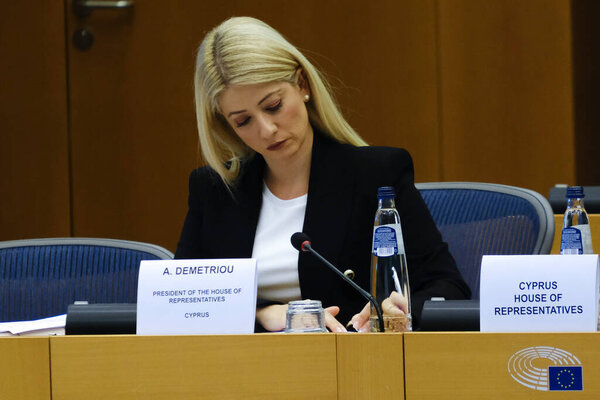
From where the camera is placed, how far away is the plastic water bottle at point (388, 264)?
1.24 metres

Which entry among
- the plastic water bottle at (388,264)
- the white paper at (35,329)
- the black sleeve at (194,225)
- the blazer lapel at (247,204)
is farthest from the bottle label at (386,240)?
the black sleeve at (194,225)

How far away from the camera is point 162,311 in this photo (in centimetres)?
116

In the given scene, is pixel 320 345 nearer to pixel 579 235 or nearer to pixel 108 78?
pixel 579 235

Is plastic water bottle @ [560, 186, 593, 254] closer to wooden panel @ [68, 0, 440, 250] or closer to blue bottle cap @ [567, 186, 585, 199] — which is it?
blue bottle cap @ [567, 186, 585, 199]

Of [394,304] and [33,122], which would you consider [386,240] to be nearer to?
[394,304]

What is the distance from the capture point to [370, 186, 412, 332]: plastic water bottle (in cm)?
124

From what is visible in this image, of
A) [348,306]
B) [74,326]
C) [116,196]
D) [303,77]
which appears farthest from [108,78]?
[74,326]

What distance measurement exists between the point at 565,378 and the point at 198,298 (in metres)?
0.47

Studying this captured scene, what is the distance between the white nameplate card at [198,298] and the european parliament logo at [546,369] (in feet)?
1.12

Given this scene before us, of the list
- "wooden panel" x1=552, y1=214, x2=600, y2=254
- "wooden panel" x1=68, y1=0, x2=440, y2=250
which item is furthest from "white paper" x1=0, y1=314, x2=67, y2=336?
"wooden panel" x1=68, y1=0, x2=440, y2=250

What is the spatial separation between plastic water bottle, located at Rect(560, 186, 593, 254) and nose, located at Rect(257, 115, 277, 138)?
61 centimetres

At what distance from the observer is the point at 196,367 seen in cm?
110

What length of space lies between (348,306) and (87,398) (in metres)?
0.70

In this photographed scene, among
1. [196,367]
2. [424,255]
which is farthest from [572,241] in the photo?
[196,367]
